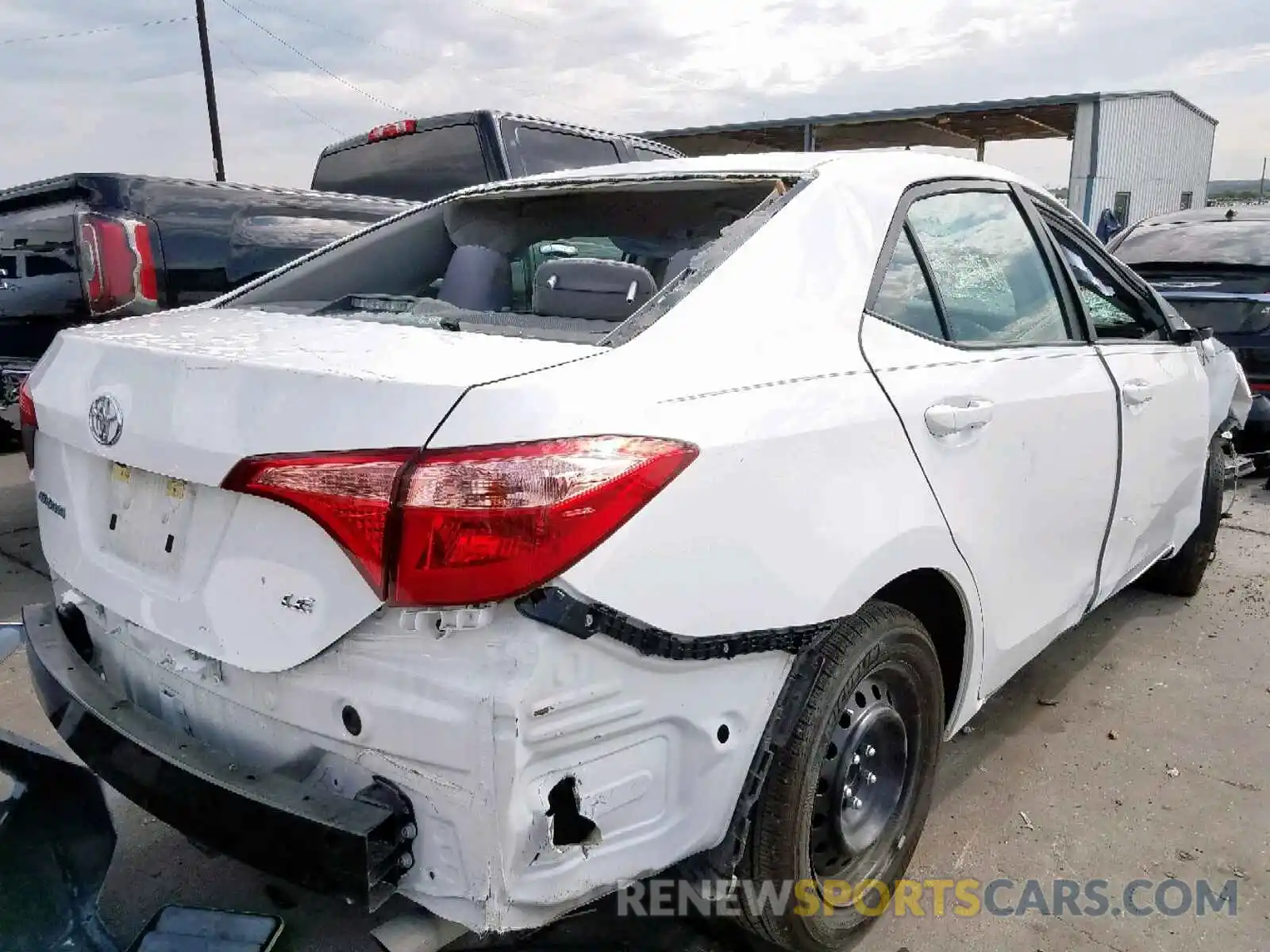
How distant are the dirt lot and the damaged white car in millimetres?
394

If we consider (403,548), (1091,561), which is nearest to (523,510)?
(403,548)

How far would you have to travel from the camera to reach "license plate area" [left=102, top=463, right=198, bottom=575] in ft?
5.77

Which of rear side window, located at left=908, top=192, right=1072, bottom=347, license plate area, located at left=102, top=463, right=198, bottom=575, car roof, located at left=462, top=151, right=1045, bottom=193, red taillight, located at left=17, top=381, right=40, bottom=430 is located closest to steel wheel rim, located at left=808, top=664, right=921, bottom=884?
rear side window, located at left=908, top=192, right=1072, bottom=347

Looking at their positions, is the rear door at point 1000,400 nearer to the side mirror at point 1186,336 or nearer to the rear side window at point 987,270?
the rear side window at point 987,270

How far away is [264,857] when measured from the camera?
1598mm

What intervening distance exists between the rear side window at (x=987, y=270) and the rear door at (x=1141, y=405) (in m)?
0.22

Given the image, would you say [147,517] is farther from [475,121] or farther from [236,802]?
[475,121]

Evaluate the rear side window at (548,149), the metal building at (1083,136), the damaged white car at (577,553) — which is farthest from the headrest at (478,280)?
the metal building at (1083,136)

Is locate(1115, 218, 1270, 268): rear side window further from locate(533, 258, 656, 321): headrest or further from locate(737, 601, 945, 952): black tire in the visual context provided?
locate(533, 258, 656, 321): headrest

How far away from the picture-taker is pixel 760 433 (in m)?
1.70

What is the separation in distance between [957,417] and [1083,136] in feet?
70.1

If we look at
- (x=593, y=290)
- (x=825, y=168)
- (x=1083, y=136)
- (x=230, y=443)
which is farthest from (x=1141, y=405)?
(x=1083, y=136)

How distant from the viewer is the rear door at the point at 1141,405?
9.95ft

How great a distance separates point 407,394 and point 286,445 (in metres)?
0.22
